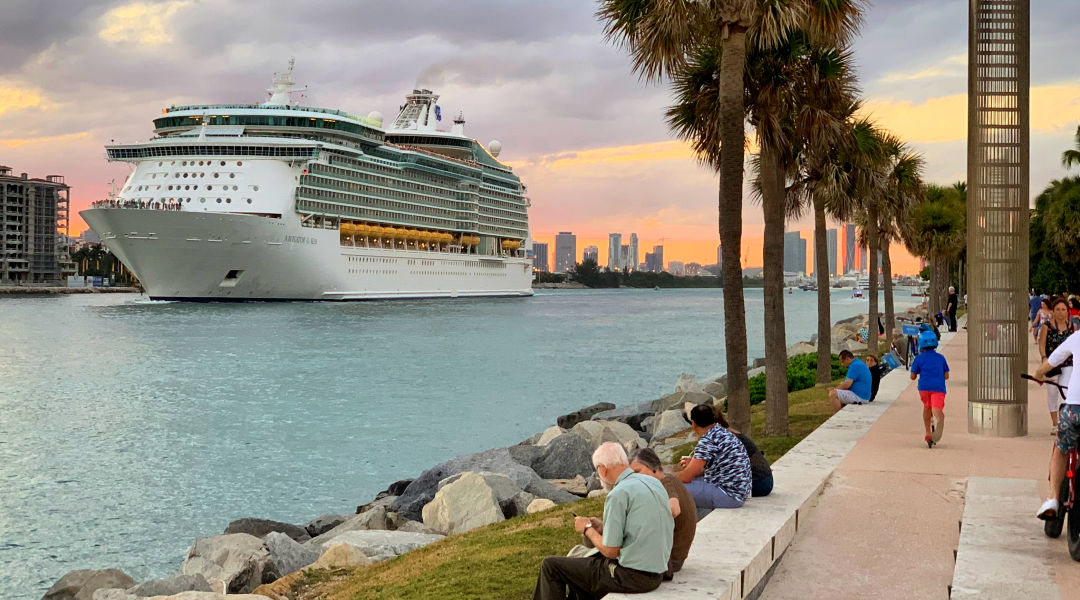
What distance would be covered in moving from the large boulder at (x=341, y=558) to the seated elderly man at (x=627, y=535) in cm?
420

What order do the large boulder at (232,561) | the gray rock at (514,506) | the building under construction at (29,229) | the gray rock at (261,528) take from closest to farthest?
the large boulder at (232,561), the gray rock at (514,506), the gray rock at (261,528), the building under construction at (29,229)

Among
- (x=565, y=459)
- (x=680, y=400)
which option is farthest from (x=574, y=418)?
(x=565, y=459)

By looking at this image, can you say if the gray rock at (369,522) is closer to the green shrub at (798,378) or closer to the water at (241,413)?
the water at (241,413)

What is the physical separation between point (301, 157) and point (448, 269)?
25377 mm

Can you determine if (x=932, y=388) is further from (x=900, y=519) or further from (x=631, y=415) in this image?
(x=631, y=415)

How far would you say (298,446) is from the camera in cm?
2084

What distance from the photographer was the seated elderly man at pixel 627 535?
5.19 metres

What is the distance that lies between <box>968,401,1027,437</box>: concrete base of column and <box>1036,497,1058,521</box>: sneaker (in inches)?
217

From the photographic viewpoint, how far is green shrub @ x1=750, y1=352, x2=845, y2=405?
20047mm

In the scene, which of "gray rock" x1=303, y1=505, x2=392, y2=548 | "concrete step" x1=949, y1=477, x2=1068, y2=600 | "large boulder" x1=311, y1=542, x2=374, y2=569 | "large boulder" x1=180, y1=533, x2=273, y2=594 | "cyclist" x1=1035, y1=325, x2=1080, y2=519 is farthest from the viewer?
"gray rock" x1=303, y1=505, x2=392, y2=548

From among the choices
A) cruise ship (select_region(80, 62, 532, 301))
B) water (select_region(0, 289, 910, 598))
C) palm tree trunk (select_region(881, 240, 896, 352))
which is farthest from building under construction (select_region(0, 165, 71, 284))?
palm tree trunk (select_region(881, 240, 896, 352))

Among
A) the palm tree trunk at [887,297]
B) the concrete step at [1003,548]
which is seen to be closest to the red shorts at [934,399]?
the concrete step at [1003,548]

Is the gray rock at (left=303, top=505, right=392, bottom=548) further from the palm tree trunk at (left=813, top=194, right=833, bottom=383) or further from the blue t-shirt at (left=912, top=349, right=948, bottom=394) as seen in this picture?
the palm tree trunk at (left=813, top=194, right=833, bottom=383)

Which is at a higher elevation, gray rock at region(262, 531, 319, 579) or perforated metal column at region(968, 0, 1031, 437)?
perforated metal column at region(968, 0, 1031, 437)
